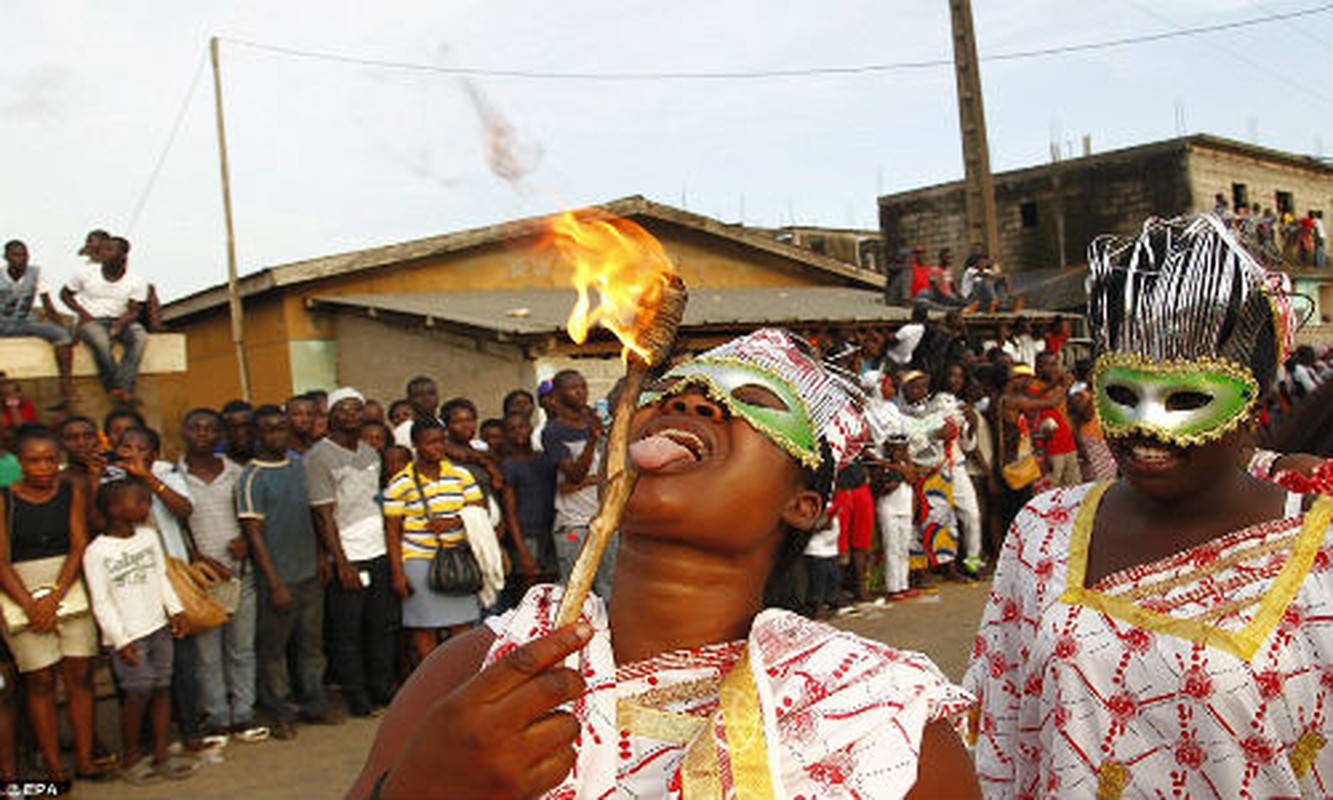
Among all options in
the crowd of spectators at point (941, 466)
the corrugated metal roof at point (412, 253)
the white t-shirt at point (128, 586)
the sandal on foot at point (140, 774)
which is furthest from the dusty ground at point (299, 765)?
the corrugated metal roof at point (412, 253)

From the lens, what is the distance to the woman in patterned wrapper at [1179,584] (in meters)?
2.54

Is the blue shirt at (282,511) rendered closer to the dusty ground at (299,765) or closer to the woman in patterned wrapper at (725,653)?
the dusty ground at (299,765)

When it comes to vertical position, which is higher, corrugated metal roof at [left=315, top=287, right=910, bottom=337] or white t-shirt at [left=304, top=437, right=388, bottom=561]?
corrugated metal roof at [left=315, top=287, right=910, bottom=337]

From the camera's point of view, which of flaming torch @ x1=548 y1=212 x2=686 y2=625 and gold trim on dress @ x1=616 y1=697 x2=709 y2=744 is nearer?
flaming torch @ x1=548 y1=212 x2=686 y2=625

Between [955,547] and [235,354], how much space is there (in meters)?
11.8

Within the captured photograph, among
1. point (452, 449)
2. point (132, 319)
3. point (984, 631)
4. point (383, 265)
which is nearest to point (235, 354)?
point (383, 265)

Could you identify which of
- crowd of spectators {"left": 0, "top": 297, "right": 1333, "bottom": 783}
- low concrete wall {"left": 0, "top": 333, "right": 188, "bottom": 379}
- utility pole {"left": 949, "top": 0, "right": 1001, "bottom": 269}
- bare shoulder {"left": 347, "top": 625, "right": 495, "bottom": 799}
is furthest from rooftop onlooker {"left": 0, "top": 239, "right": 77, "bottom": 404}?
utility pole {"left": 949, "top": 0, "right": 1001, "bottom": 269}

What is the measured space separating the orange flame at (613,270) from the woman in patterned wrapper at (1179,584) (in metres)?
1.38

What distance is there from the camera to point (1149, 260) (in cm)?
Answer: 283

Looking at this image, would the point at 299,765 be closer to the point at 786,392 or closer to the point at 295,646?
the point at 295,646

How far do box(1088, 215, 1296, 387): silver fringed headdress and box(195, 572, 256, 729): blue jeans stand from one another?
523 centimetres

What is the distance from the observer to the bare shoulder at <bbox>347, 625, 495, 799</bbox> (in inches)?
74.7

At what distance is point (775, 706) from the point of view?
6.17 feet

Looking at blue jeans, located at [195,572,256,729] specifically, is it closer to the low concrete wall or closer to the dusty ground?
the dusty ground
